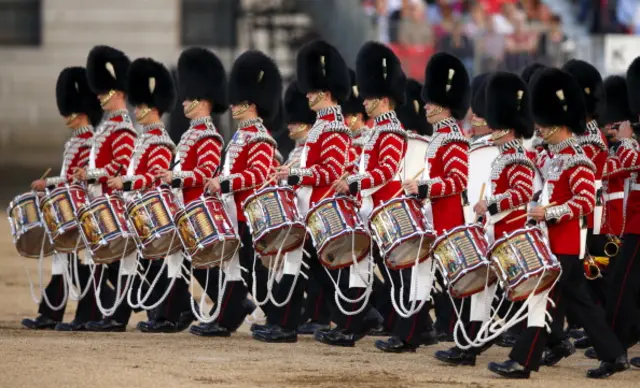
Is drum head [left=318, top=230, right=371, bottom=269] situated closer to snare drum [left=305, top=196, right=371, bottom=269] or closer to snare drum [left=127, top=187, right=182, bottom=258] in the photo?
snare drum [left=305, top=196, right=371, bottom=269]

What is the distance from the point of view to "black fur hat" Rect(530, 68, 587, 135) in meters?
7.52

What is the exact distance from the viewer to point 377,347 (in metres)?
8.45

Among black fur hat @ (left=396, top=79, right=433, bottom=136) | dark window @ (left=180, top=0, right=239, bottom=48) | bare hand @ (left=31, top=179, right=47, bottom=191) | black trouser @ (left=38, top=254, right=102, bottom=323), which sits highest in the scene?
dark window @ (left=180, top=0, right=239, bottom=48)

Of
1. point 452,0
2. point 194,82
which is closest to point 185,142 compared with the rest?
point 194,82

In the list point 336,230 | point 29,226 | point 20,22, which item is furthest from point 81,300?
point 20,22

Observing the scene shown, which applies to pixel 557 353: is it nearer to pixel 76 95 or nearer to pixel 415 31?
pixel 76 95

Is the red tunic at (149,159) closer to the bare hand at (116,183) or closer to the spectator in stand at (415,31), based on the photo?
the bare hand at (116,183)

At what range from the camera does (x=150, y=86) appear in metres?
9.37

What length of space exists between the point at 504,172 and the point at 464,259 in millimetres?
427

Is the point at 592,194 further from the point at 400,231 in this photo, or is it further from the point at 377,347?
the point at 377,347

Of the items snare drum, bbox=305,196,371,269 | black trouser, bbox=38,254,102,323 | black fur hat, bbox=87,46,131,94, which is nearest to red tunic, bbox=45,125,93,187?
black fur hat, bbox=87,46,131,94

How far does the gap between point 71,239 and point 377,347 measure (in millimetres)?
1853

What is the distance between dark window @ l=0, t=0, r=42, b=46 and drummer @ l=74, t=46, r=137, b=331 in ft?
51.4

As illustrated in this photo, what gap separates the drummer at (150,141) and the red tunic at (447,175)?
159cm
